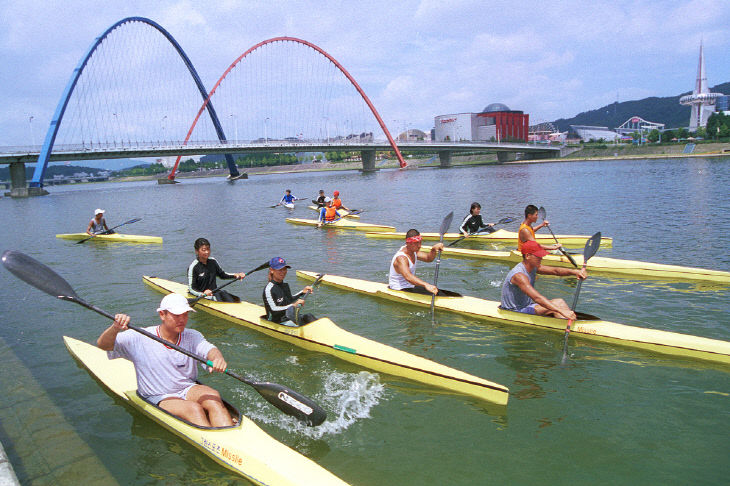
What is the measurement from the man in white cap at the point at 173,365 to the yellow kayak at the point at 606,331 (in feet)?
18.7

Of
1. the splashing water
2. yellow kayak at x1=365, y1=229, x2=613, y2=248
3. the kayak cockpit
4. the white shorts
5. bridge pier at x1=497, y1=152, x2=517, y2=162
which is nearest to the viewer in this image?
the kayak cockpit

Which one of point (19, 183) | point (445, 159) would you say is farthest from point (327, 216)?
point (445, 159)

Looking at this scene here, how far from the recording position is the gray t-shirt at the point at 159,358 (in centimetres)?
548

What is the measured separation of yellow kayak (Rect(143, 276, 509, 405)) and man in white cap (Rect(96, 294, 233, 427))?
2.84m

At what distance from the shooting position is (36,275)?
5.88m

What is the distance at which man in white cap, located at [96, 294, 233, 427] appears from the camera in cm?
534

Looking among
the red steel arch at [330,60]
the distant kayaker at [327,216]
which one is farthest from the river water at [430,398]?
the red steel arch at [330,60]

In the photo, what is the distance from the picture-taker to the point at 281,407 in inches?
225

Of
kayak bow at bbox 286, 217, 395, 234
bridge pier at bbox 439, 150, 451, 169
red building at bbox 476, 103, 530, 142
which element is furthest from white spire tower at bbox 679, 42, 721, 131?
kayak bow at bbox 286, 217, 395, 234

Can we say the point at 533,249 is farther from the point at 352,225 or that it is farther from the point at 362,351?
the point at 352,225

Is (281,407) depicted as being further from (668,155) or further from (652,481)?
(668,155)

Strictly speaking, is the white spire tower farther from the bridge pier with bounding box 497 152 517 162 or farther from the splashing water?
the splashing water

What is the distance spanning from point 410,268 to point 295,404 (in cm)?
538

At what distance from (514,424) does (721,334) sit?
5.20 metres
